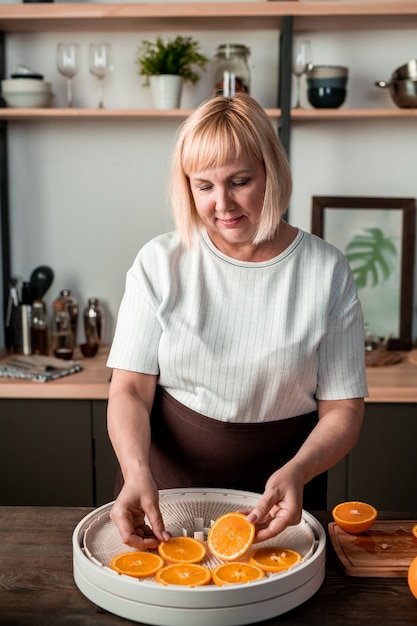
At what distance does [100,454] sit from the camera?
2793mm

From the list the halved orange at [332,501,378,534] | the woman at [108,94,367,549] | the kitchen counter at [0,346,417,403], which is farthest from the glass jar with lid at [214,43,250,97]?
the halved orange at [332,501,378,534]

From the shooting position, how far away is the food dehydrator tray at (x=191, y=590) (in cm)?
111

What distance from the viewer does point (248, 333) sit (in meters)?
1.68

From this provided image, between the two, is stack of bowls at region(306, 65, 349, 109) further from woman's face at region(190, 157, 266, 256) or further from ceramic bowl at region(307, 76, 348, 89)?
woman's face at region(190, 157, 266, 256)

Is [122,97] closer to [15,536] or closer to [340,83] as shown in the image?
[340,83]

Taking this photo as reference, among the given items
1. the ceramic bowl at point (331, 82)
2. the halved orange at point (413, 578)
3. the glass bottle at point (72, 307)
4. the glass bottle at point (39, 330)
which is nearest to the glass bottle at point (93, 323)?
the glass bottle at point (72, 307)

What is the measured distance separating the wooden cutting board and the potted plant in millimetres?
1965

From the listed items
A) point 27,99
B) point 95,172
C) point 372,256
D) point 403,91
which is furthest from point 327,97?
point 27,99

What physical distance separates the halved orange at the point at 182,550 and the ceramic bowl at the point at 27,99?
7.07 feet

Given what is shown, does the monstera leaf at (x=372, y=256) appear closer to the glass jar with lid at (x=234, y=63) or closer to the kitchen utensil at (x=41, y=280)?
the glass jar with lid at (x=234, y=63)

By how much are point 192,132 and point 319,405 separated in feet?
2.04

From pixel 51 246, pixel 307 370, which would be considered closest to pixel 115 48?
pixel 51 246

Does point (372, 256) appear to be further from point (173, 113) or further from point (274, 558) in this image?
point (274, 558)

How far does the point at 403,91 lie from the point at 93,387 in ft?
5.02
